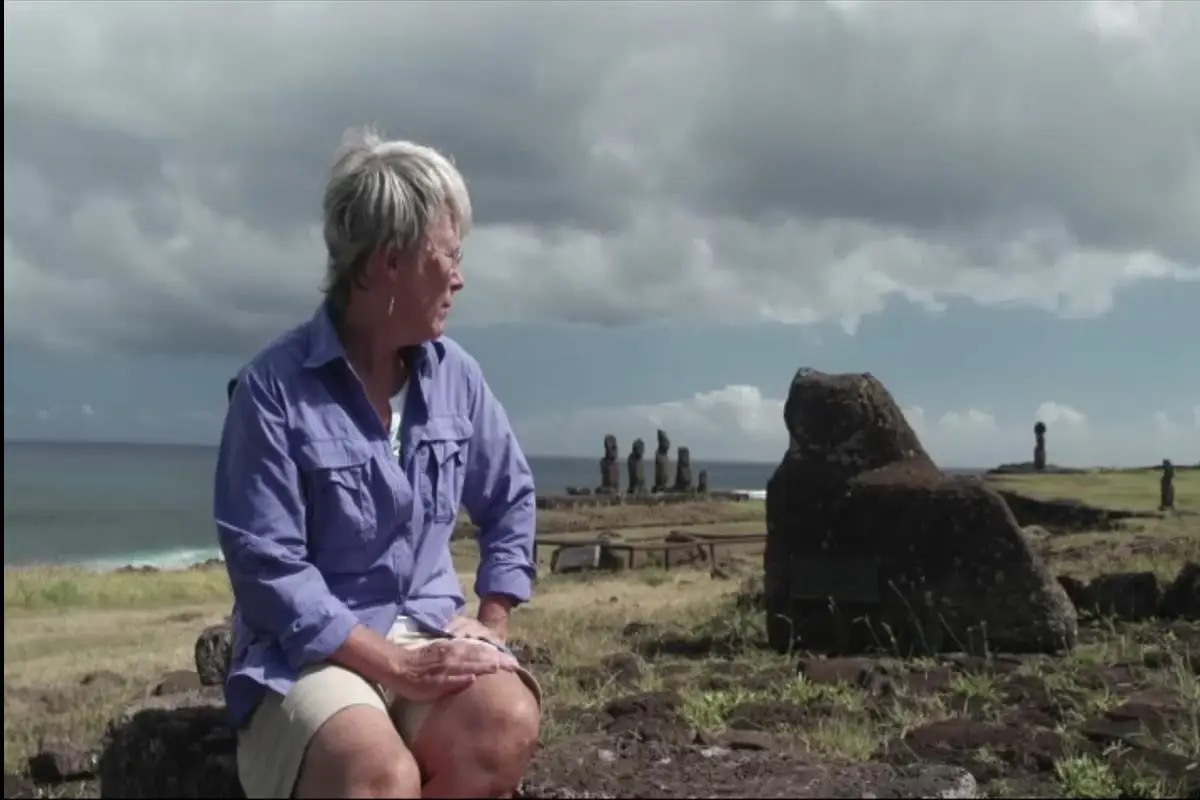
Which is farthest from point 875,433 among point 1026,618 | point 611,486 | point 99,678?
point 611,486

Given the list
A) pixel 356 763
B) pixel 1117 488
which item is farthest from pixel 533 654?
pixel 1117 488

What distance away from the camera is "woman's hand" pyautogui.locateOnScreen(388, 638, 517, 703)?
2941 millimetres

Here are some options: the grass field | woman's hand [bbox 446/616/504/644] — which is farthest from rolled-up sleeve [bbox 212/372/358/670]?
the grass field

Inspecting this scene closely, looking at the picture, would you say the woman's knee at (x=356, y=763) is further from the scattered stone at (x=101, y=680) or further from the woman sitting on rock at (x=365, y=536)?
the scattered stone at (x=101, y=680)

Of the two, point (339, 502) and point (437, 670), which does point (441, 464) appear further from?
point (437, 670)

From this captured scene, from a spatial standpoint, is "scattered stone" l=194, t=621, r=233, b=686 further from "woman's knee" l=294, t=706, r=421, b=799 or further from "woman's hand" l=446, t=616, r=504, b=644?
"woman's knee" l=294, t=706, r=421, b=799

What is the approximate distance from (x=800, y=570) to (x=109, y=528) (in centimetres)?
5540

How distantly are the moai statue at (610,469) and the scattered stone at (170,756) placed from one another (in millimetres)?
42413

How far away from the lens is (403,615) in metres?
3.18

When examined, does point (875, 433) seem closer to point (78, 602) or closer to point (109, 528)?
point (78, 602)

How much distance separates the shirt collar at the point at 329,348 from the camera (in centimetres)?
309

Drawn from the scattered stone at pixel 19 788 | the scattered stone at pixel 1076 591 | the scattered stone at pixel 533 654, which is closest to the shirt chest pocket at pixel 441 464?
the scattered stone at pixel 19 788

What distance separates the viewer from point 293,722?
283cm

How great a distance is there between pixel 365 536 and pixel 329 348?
0.42 metres
